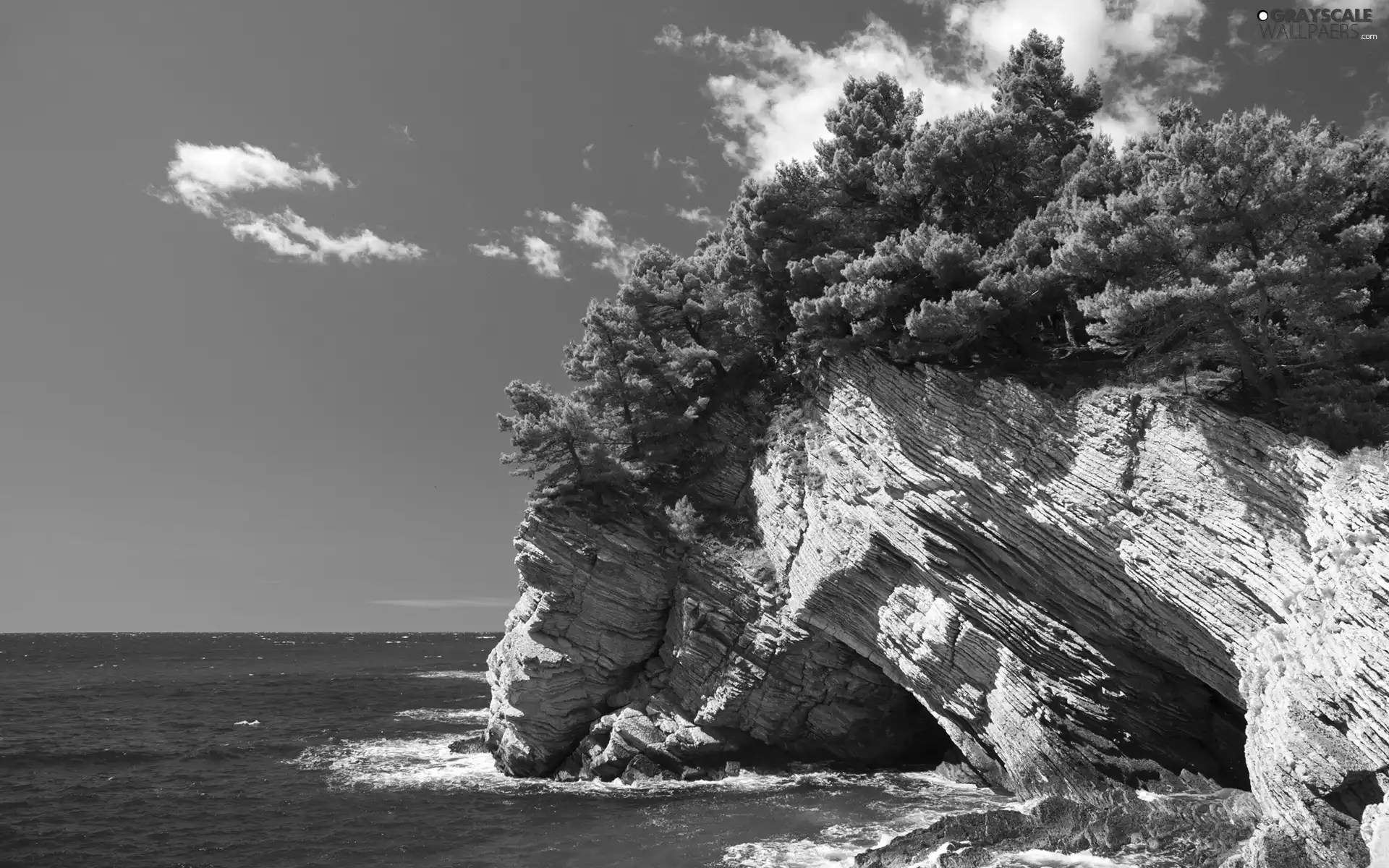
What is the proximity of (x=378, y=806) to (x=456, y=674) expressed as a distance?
58966 mm

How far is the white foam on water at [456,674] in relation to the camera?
7654cm

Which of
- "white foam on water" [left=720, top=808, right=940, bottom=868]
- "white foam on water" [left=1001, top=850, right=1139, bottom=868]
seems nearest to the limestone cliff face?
"white foam on water" [left=1001, top=850, right=1139, bottom=868]

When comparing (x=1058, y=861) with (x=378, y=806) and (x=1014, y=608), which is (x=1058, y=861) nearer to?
(x=1014, y=608)

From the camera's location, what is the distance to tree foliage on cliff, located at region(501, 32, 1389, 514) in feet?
57.3

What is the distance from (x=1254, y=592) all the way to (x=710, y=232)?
2810 centimetres

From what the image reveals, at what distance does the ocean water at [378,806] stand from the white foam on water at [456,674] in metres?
30.6

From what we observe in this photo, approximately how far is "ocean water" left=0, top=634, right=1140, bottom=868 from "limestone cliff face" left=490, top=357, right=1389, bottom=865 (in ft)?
9.51

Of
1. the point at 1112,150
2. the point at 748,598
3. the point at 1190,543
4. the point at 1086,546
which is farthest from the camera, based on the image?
the point at 748,598

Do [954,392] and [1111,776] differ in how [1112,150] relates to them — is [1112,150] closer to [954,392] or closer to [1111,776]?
[954,392]

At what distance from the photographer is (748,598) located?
27.5 metres

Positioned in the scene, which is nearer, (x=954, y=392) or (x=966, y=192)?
(x=954, y=392)

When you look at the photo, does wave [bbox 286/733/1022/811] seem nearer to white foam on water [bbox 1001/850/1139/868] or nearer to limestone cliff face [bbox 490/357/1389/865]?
limestone cliff face [bbox 490/357/1389/865]

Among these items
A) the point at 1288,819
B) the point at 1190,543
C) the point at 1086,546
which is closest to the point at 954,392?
the point at 1086,546

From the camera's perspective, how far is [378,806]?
2570 cm
